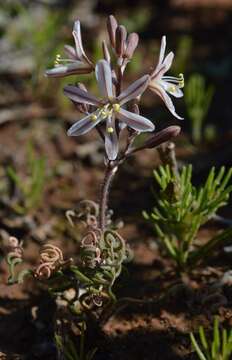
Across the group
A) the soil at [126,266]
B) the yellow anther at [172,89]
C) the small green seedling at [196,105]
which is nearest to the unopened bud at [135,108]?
the yellow anther at [172,89]

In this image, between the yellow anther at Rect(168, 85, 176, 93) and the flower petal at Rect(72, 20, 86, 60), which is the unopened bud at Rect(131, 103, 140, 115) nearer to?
the yellow anther at Rect(168, 85, 176, 93)

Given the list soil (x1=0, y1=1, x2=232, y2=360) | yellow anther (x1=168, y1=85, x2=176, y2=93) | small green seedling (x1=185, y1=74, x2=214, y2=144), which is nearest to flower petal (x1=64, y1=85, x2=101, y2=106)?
yellow anther (x1=168, y1=85, x2=176, y2=93)

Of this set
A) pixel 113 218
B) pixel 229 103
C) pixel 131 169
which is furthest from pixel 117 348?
pixel 229 103

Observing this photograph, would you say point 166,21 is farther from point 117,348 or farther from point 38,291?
point 117,348

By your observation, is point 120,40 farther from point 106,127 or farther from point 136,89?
point 106,127

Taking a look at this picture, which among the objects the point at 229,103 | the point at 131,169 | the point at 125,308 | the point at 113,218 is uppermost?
the point at 229,103

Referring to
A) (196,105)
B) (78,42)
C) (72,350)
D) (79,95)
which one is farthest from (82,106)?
(196,105)
